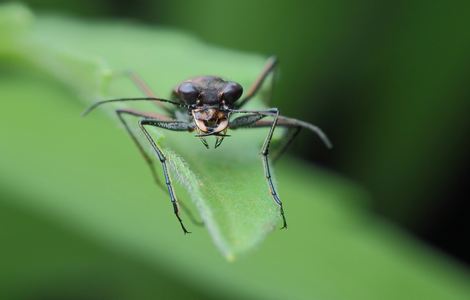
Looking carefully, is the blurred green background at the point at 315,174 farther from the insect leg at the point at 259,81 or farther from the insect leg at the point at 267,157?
the insect leg at the point at 267,157

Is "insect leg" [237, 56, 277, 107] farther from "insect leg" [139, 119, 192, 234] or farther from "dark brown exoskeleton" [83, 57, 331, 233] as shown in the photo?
"insect leg" [139, 119, 192, 234]

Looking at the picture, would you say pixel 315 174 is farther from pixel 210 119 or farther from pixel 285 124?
pixel 210 119

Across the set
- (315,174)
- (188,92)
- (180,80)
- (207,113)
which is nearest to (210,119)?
(207,113)

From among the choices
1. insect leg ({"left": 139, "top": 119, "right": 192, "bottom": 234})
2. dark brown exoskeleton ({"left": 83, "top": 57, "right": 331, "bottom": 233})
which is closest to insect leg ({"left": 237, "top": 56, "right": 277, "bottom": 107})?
dark brown exoskeleton ({"left": 83, "top": 57, "right": 331, "bottom": 233})

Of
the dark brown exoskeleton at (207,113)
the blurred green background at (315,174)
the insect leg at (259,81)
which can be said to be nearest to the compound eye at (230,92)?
the dark brown exoskeleton at (207,113)

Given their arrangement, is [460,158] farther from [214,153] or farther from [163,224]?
[214,153]

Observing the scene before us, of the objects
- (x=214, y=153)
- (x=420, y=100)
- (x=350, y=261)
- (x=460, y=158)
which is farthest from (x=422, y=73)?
(x=214, y=153)
